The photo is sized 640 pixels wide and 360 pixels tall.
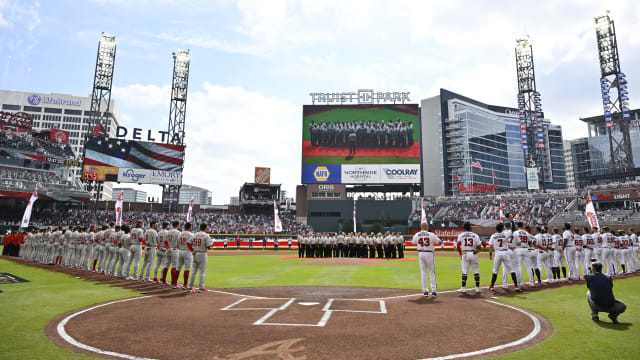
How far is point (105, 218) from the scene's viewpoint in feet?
194

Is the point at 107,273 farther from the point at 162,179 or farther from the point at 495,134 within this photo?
the point at 495,134

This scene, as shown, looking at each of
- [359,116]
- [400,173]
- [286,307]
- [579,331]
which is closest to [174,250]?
[286,307]

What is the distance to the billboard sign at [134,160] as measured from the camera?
57.1 meters

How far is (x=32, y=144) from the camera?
58.1 m

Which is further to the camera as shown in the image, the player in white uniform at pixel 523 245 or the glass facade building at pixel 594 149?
the glass facade building at pixel 594 149

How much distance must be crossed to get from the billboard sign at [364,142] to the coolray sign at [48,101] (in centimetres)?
11545

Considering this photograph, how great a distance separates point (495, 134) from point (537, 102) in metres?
41.4

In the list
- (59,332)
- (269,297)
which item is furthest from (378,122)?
(59,332)

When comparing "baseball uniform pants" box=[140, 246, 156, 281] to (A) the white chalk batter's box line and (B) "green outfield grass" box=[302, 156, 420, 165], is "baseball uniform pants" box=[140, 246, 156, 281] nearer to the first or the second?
(A) the white chalk batter's box line

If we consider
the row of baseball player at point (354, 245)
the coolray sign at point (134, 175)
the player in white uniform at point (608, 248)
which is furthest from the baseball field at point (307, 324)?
the coolray sign at point (134, 175)

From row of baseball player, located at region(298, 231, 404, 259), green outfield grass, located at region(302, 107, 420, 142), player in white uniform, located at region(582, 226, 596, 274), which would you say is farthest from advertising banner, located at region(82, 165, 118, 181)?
player in white uniform, located at region(582, 226, 596, 274)

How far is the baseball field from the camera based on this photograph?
5.65 meters

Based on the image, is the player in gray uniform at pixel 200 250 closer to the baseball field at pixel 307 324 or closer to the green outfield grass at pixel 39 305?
the baseball field at pixel 307 324

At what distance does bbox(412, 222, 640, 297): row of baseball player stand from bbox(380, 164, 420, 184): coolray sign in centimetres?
4461
